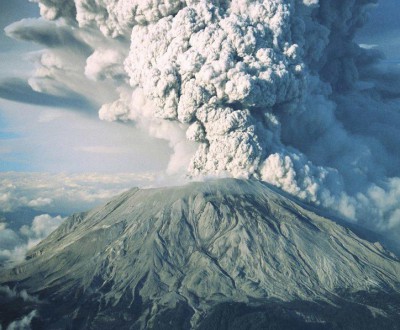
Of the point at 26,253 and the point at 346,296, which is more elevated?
the point at 346,296

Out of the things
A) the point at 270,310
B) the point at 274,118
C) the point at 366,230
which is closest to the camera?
the point at 270,310

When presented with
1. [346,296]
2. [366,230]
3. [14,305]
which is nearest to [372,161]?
[366,230]

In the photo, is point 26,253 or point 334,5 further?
point 26,253

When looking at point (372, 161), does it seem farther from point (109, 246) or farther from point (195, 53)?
point (109, 246)

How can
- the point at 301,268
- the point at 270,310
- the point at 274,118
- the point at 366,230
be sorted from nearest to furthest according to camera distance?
the point at 270,310
the point at 301,268
the point at 274,118
the point at 366,230

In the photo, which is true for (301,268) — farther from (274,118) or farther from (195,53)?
(195,53)

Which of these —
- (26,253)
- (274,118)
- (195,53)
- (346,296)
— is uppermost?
(195,53)

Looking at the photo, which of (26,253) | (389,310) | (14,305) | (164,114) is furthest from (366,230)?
(26,253)
